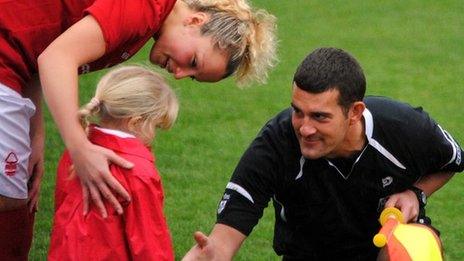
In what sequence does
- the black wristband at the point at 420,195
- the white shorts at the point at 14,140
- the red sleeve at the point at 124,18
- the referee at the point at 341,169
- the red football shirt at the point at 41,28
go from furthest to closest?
the black wristband at the point at 420,195, the referee at the point at 341,169, the white shorts at the point at 14,140, the red football shirt at the point at 41,28, the red sleeve at the point at 124,18

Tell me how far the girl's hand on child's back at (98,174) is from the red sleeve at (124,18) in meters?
0.36

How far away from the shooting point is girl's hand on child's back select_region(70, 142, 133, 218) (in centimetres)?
365

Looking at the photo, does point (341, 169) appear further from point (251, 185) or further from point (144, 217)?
point (144, 217)

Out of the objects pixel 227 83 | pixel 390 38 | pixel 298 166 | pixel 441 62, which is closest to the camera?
pixel 298 166

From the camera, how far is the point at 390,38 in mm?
13773

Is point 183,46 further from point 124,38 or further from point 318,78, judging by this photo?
point 318,78

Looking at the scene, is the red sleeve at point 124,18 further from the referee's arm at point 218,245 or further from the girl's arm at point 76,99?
the referee's arm at point 218,245

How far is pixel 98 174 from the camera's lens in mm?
3680

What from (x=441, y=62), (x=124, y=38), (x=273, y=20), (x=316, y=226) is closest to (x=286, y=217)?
(x=316, y=226)

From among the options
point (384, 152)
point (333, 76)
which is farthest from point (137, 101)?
point (384, 152)

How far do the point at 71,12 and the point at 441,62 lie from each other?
8841mm

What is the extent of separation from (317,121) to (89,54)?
3.34ft

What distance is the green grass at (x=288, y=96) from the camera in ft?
23.0

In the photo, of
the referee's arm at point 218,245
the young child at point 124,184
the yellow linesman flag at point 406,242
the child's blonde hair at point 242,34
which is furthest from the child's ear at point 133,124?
the yellow linesman flag at point 406,242
